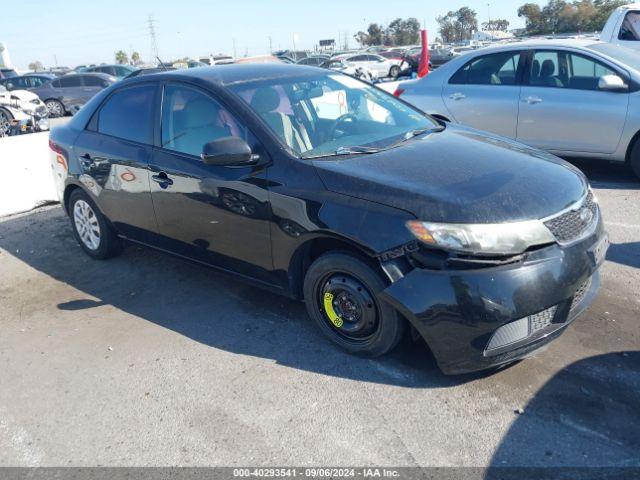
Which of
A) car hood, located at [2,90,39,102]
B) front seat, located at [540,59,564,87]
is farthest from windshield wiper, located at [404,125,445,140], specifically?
car hood, located at [2,90,39,102]

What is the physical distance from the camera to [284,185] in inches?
135

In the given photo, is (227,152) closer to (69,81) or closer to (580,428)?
(580,428)

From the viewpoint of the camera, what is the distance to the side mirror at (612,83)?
618 cm

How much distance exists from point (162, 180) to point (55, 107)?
65.9 feet

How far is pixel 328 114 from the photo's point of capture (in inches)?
158

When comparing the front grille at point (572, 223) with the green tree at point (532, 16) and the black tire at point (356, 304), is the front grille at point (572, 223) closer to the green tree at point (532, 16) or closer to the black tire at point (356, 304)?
the black tire at point (356, 304)

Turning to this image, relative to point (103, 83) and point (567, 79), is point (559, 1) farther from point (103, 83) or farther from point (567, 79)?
point (567, 79)

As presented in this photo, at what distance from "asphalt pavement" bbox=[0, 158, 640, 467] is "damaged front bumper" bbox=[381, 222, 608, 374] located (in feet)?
0.91

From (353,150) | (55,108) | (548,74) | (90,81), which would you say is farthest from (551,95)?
(55,108)

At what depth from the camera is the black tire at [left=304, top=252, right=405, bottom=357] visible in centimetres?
311

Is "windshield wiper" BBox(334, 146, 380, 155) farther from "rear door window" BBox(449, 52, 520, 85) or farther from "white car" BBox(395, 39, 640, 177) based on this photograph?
"rear door window" BBox(449, 52, 520, 85)

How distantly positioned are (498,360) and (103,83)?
21.9m

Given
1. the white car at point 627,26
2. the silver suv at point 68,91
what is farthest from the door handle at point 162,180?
the silver suv at point 68,91

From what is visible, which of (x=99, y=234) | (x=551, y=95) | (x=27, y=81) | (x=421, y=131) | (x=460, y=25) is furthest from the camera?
(x=460, y=25)
